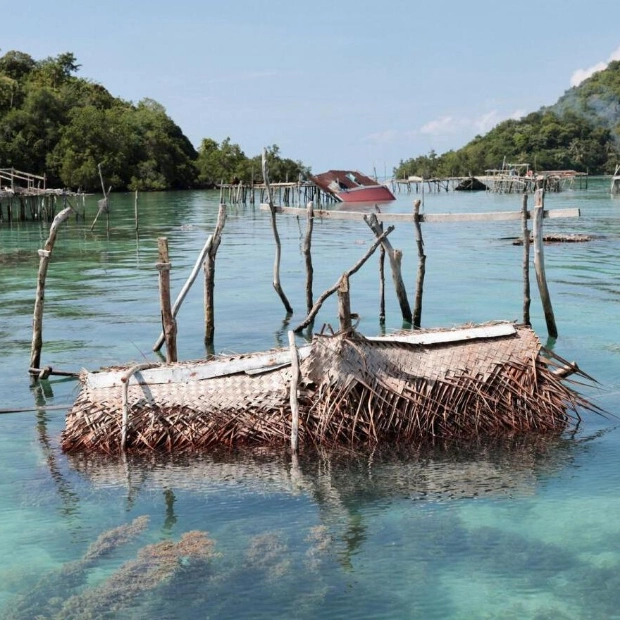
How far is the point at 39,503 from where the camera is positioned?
7.92 metres

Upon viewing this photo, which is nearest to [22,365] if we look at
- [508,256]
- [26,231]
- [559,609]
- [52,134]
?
Answer: [559,609]

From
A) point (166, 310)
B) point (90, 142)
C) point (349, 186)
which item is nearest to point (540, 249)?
point (166, 310)

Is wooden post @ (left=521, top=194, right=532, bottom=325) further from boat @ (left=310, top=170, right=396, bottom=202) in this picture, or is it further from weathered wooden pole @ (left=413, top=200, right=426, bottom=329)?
boat @ (left=310, top=170, right=396, bottom=202)

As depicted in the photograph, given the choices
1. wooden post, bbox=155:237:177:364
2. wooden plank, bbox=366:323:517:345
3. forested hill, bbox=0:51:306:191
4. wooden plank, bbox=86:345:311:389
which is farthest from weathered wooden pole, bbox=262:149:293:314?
forested hill, bbox=0:51:306:191

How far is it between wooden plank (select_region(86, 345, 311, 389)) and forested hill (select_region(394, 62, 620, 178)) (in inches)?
4550

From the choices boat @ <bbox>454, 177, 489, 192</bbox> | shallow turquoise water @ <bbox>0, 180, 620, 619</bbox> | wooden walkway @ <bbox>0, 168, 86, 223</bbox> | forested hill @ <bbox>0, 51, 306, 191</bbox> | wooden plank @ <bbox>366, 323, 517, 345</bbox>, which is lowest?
shallow turquoise water @ <bbox>0, 180, 620, 619</bbox>

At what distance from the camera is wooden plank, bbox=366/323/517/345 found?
9109mm

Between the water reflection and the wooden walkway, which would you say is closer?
the water reflection

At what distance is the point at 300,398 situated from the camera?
8.74 m

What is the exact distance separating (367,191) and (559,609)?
62641 mm

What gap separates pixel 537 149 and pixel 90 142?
7119cm

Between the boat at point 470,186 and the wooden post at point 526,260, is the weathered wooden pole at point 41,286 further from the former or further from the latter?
the boat at point 470,186

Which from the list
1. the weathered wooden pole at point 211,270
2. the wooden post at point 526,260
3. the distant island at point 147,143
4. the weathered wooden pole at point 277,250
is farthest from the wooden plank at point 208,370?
the distant island at point 147,143

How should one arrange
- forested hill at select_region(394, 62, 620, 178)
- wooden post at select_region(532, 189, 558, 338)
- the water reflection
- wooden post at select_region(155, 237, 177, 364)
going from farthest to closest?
forested hill at select_region(394, 62, 620, 178), wooden post at select_region(532, 189, 558, 338), wooden post at select_region(155, 237, 177, 364), the water reflection
